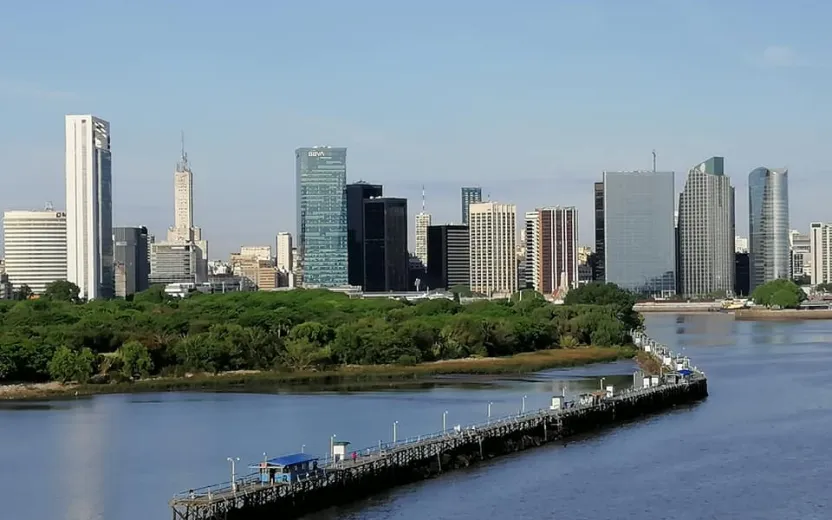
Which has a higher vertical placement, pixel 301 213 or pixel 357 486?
pixel 301 213

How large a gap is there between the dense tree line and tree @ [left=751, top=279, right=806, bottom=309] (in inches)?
2423

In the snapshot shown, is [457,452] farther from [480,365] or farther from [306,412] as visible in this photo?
[480,365]

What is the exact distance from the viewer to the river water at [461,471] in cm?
2906

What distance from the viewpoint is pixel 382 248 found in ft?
589

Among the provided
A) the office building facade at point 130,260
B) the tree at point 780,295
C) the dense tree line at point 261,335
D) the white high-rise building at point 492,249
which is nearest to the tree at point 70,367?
the dense tree line at point 261,335

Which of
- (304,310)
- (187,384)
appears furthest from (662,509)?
(304,310)

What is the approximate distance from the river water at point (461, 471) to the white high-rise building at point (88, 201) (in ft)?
329

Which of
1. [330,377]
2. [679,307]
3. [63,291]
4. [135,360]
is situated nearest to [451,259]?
[679,307]

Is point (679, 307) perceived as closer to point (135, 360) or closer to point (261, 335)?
point (261, 335)

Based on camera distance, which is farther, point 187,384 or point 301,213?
point 301,213

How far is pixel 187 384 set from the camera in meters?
56.2

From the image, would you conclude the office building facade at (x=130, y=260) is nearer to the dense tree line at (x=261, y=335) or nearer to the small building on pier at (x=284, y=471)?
the dense tree line at (x=261, y=335)

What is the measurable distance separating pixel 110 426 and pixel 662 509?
19926 millimetres

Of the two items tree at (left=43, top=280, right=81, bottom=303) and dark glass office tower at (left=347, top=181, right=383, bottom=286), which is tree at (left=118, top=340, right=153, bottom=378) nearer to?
tree at (left=43, top=280, right=81, bottom=303)
